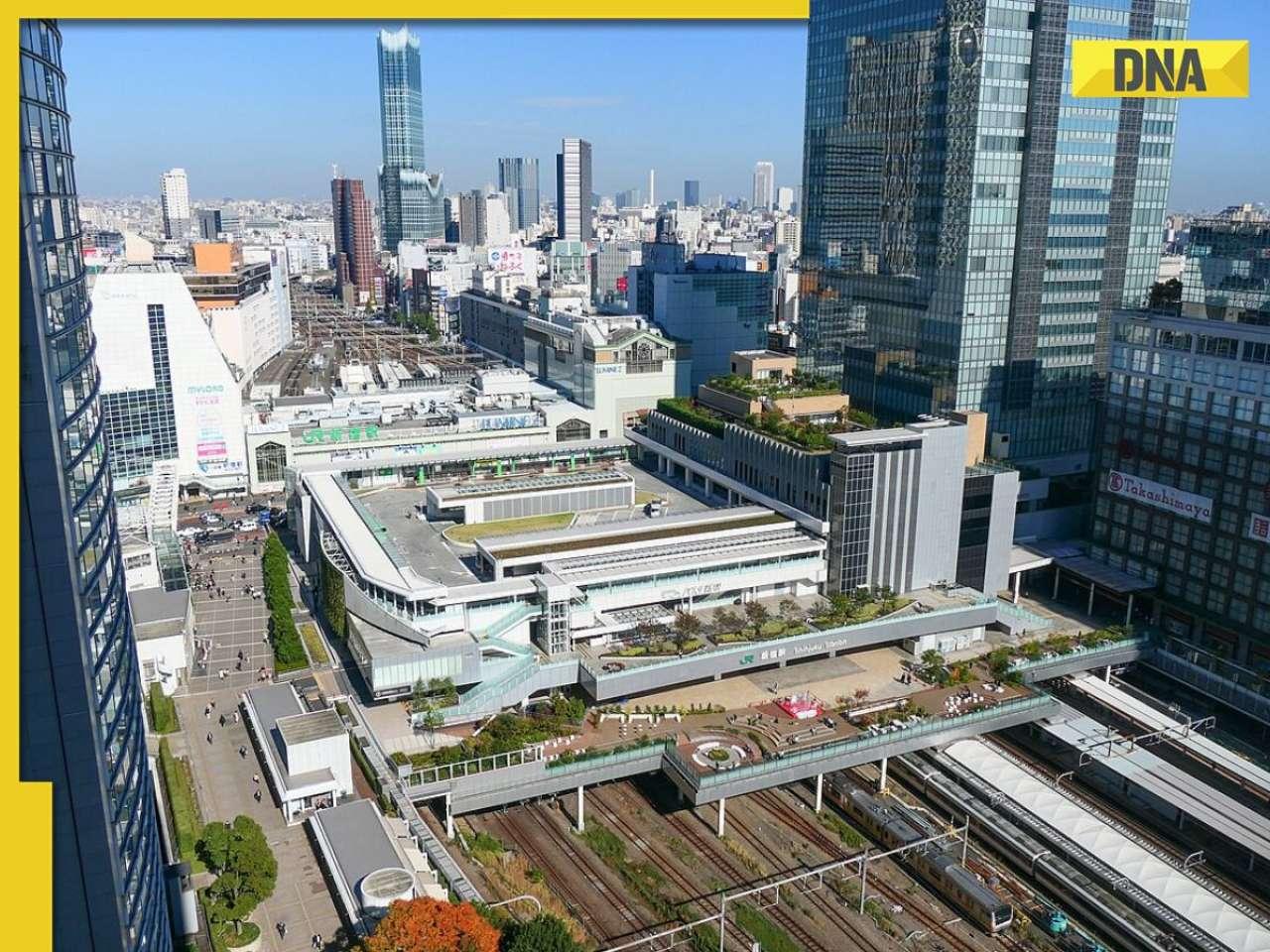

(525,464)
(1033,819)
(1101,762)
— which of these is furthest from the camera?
(525,464)

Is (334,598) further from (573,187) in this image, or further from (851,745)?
(573,187)

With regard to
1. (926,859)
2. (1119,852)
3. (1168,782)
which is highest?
(1168,782)

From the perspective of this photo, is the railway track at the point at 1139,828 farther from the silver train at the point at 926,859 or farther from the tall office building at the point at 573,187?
the tall office building at the point at 573,187

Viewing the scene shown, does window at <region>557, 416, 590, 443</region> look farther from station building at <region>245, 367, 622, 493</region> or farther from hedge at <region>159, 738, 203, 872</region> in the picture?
hedge at <region>159, 738, 203, 872</region>

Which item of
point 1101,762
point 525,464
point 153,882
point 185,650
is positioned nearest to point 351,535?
point 185,650

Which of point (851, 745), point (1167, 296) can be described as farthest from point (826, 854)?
point (1167, 296)

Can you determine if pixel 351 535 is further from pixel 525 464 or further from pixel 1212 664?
pixel 1212 664
